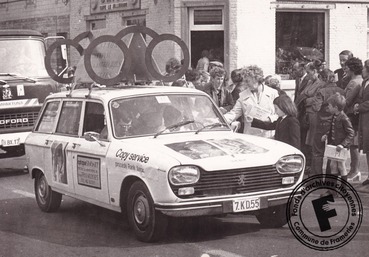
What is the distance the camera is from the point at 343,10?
21.0 meters

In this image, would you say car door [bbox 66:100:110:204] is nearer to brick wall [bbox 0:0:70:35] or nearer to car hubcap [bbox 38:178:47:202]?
car hubcap [bbox 38:178:47:202]

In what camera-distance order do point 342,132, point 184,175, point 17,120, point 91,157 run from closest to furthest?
point 184,175 → point 91,157 → point 342,132 → point 17,120

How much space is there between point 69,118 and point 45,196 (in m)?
1.09

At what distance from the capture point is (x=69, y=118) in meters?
9.41

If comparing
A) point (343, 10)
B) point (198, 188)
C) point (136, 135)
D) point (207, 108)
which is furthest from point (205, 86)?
point (343, 10)

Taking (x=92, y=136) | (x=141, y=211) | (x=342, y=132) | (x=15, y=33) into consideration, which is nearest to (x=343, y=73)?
(x=342, y=132)

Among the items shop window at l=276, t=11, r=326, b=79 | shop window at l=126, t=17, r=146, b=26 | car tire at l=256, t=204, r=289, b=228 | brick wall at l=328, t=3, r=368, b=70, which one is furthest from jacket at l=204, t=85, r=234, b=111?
shop window at l=126, t=17, r=146, b=26

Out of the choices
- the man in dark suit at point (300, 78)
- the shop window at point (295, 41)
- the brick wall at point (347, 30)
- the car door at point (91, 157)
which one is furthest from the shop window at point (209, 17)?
the car door at point (91, 157)

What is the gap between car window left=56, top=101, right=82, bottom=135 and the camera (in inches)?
362

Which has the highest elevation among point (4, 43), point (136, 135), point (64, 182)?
point (4, 43)

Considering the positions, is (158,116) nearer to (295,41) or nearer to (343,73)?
(343,73)

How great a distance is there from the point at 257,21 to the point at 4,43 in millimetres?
8144

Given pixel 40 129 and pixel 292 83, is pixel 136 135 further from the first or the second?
pixel 292 83

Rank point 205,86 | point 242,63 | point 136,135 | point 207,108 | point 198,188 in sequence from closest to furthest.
Answer: point 198,188
point 136,135
point 207,108
point 205,86
point 242,63
